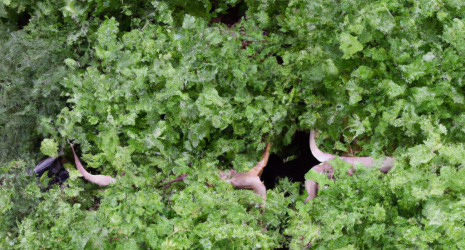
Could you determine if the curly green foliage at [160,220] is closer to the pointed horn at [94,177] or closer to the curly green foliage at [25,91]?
the pointed horn at [94,177]

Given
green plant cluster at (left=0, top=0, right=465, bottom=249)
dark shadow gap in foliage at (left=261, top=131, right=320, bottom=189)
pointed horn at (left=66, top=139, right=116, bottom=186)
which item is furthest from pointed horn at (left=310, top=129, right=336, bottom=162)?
pointed horn at (left=66, top=139, right=116, bottom=186)

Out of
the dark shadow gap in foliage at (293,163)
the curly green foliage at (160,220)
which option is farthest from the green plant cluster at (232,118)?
the dark shadow gap in foliage at (293,163)

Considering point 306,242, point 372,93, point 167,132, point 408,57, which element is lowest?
point 306,242

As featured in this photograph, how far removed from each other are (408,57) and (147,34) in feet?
4.03

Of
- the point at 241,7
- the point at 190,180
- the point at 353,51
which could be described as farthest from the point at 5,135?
the point at 353,51

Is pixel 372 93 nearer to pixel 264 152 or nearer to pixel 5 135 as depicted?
pixel 264 152

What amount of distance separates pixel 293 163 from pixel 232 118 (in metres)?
0.66

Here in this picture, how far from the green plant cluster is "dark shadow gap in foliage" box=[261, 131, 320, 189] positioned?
0.79 feet

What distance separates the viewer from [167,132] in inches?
65.2

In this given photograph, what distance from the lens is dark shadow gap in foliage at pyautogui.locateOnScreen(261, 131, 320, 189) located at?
2.05 metres

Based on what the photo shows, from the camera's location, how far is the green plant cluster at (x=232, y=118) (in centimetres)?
140

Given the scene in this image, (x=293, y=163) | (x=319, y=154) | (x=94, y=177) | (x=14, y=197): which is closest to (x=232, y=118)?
(x=319, y=154)

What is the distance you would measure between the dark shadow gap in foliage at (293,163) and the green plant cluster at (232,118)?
24 cm

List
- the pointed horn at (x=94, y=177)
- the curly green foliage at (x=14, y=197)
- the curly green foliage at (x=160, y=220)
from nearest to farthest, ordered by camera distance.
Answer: the curly green foliage at (x=160, y=220), the curly green foliage at (x=14, y=197), the pointed horn at (x=94, y=177)
